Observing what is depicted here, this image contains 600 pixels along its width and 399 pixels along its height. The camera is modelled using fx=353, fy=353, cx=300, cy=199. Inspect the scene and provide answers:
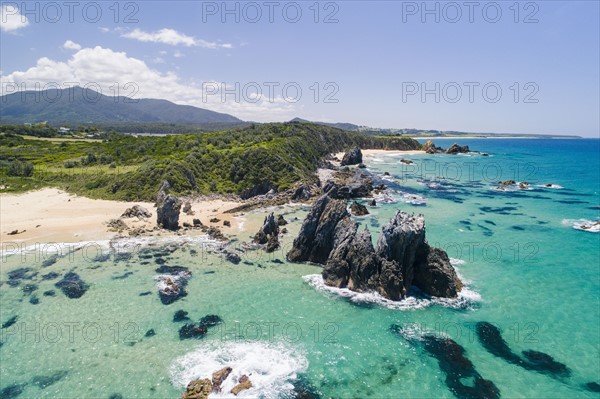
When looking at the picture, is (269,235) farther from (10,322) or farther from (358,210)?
(10,322)

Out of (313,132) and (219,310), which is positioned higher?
(313,132)

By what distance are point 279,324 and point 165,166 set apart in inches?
2089

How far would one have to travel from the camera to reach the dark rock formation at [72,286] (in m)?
33.1

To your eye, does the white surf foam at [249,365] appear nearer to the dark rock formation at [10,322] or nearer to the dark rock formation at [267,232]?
the dark rock formation at [10,322]

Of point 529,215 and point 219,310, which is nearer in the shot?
point 219,310

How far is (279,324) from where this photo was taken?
2909 cm

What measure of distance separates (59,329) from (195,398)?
14.4 m

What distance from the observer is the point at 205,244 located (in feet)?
152

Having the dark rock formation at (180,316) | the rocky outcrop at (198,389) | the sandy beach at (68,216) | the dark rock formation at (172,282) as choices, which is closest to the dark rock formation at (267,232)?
the sandy beach at (68,216)

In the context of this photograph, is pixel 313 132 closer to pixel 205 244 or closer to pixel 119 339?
pixel 205 244

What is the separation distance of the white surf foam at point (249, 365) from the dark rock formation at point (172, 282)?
8.34 m

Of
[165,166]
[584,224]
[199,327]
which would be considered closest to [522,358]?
[199,327]

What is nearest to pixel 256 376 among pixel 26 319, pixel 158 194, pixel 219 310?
pixel 219 310

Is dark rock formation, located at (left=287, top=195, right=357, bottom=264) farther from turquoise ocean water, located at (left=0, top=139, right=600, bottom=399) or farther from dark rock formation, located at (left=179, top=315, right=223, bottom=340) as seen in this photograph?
dark rock formation, located at (left=179, top=315, right=223, bottom=340)
